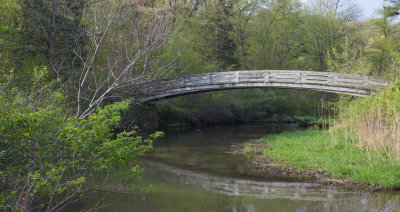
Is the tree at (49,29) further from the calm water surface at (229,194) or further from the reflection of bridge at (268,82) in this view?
the calm water surface at (229,194)

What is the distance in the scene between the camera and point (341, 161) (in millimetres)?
10234

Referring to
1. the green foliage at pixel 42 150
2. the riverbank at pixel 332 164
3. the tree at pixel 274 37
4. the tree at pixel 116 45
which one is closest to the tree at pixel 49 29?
the tree at pixel 116 45

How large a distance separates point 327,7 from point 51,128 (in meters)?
34.0

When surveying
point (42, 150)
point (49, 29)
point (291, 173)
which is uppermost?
point (49, 29)

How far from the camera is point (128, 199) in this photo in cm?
772

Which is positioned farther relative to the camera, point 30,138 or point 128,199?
point 128,199

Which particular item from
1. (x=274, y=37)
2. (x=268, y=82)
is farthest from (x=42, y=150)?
(x=274, y=37)

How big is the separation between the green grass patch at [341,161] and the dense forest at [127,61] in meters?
4.91

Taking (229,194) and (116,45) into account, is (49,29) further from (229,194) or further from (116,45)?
(229,194)

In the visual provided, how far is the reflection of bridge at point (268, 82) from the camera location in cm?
1728

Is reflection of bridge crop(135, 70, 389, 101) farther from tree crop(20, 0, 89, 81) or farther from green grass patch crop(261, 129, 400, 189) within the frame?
green grass patch crop(261, 129, 400, 189)

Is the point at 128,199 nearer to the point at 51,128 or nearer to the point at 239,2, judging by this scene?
the point at 51,128

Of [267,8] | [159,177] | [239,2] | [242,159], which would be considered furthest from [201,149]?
[267,8]

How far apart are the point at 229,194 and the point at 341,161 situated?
12.3ft
